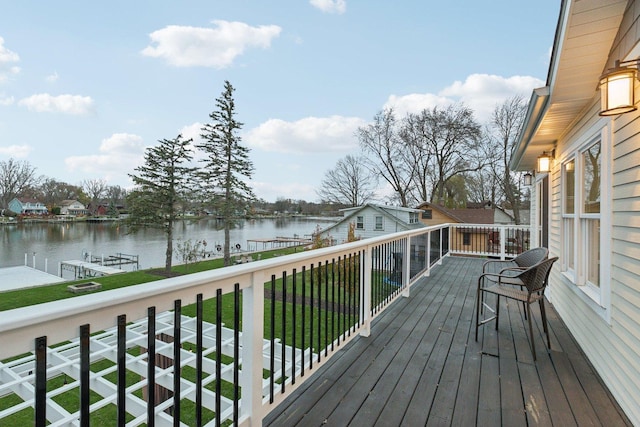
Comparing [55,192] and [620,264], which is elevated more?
[55,192]

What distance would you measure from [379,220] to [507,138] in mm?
8430

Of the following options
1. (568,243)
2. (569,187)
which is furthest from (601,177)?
(568,243)

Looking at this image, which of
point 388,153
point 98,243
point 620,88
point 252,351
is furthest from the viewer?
point 98,243

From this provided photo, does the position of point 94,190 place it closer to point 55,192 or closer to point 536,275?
point 55,192

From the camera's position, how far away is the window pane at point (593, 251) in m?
2.69

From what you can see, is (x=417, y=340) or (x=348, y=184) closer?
(x=417, y=340)

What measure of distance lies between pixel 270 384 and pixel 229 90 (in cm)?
2152

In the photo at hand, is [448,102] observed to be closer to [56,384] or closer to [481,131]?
[481,131]

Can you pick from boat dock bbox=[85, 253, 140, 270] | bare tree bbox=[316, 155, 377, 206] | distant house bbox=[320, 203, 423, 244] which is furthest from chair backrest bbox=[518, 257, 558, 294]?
boat dock bbox=[85, 253, 140, 270]

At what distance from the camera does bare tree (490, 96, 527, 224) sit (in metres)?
17.5

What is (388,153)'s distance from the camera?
71.7 feet

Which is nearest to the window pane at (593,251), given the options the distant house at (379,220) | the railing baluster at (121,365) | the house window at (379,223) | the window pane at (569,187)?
the window pane at (569,187)

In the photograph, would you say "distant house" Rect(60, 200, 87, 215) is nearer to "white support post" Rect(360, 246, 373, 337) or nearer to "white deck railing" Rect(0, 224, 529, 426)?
"white deck railing" Rect(0, 224, 529, 426)

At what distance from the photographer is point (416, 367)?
2449 millimetres
